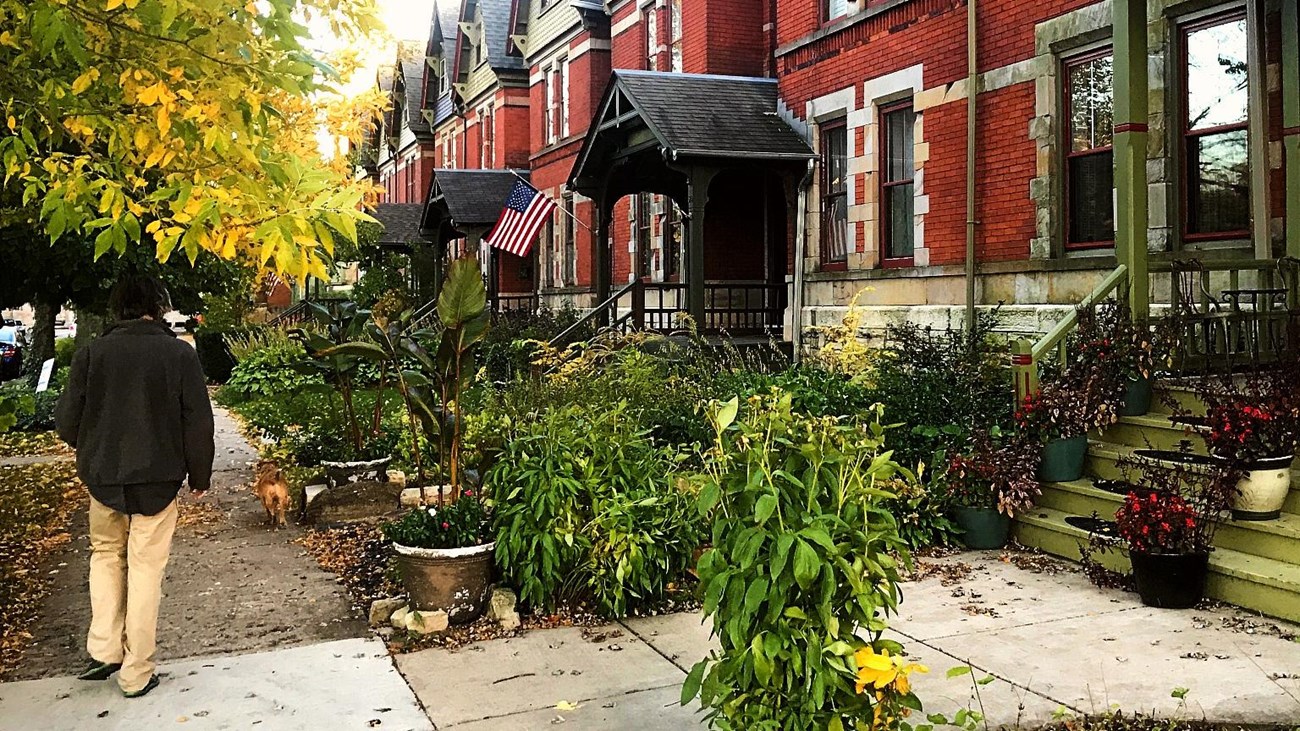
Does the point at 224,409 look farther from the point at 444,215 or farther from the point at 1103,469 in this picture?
the point at 1103,469

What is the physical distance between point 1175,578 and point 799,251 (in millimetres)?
9956

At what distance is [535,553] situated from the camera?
6.36 m

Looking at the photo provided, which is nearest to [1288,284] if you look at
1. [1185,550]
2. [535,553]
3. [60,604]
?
[1185,550]

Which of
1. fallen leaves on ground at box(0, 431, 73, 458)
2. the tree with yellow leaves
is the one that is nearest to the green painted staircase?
the tree with yellow leaves

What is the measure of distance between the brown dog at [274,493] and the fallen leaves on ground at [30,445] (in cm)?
592

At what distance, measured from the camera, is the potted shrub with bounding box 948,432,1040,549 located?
7922 mm

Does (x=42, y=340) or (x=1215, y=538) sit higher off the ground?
(x=42, y=340)

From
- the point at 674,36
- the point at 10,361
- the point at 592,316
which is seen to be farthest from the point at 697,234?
the point at 10,361

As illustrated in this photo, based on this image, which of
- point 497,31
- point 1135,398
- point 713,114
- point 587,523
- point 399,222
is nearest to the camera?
point 587,523

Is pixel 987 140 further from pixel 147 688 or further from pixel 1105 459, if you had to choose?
pixel 147 688

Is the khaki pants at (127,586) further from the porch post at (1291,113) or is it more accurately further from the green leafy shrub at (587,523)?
the porch post at (1291,113)

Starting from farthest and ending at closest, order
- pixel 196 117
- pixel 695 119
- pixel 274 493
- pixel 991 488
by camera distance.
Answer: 1. pixel 695 119
2. pixel 274 493
3. pixel 991 488
4. pixel 196 117

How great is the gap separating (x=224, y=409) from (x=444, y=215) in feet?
27.0

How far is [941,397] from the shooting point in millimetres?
9188
